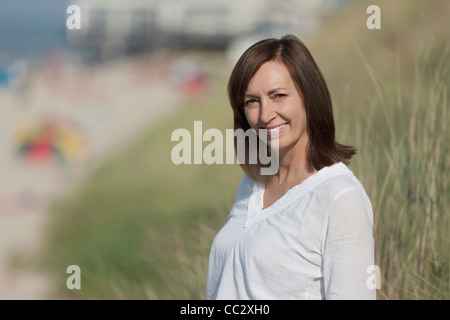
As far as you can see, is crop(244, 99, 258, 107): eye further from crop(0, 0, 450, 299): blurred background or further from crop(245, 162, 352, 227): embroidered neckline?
crop(0, 0, 450, 299): blurred background

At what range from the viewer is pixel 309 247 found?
5.95 ft

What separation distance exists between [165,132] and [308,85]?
757 inches

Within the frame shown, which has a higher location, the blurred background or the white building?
the white building

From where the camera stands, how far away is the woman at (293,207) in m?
1.77

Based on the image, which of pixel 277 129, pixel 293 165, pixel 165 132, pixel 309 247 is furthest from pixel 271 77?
pixel 165 132

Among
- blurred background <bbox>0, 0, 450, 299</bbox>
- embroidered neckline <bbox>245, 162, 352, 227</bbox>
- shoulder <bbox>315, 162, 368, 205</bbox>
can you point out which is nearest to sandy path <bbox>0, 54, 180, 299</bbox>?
blurred background <bbox>0, 0, 450, 299</bbox>

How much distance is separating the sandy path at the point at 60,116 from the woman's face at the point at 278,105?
384 inches

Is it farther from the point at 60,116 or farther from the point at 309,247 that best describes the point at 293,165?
the point at 60,116

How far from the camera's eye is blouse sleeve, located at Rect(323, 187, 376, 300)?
1748 millimetres

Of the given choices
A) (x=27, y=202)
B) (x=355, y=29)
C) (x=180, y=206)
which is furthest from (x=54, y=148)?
(x=355, y=29)

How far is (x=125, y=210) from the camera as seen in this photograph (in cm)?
1430

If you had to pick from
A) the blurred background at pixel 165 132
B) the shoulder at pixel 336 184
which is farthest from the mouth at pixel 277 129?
the blurred background at pixel 165 132
